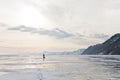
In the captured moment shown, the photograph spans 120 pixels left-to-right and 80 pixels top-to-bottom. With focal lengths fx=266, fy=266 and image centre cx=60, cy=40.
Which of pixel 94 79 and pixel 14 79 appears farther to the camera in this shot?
pixel 14 79

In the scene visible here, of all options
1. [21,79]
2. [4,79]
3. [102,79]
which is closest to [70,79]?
[102,79]

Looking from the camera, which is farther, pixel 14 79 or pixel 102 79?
pixel 14 79

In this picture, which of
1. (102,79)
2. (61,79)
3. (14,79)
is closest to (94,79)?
(102,79)

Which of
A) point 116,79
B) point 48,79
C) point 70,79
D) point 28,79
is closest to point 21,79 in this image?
point 28,79

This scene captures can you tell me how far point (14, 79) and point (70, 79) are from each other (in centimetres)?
919

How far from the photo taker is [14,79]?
140 feet

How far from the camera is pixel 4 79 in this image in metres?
42.2

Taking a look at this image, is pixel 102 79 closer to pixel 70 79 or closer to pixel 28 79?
pixel 70 79

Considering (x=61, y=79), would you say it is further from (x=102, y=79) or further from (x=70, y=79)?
(x=102, y=79)

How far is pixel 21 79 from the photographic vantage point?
42156 mm

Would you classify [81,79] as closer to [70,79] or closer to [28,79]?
[70,79]

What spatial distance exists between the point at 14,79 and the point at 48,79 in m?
5.57

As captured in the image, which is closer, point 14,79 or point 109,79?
point 109,79

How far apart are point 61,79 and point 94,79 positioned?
5001mm
